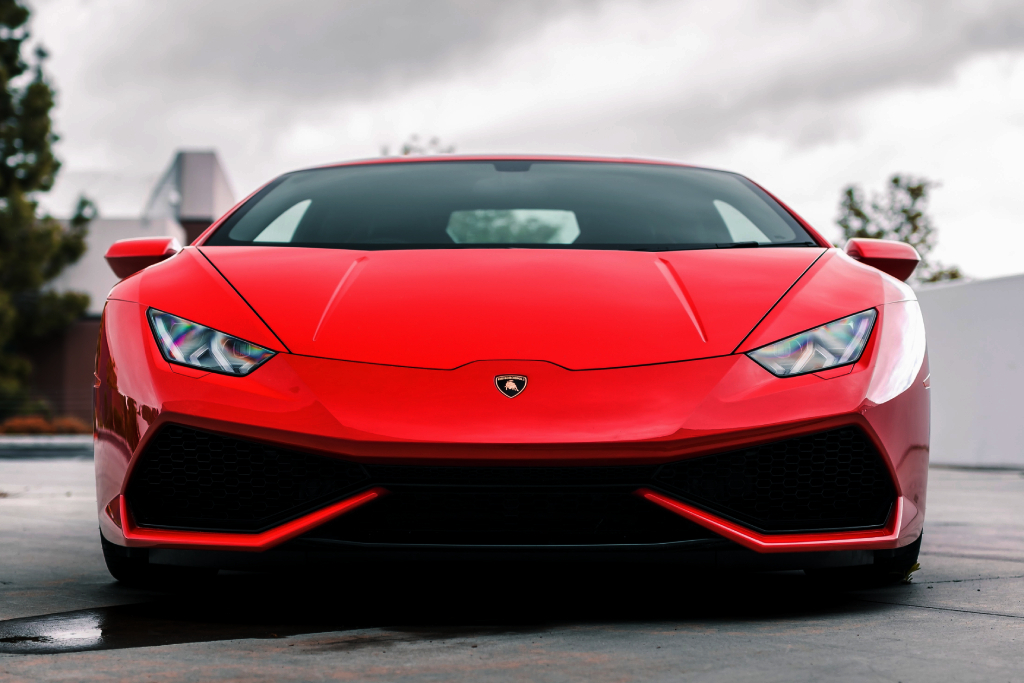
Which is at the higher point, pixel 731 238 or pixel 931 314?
pixel 731 238

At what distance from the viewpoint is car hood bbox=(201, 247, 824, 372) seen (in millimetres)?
2422

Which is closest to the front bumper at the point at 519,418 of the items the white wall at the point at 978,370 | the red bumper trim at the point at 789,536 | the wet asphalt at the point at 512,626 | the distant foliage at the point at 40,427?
the red bumper trim at the point at 789,536

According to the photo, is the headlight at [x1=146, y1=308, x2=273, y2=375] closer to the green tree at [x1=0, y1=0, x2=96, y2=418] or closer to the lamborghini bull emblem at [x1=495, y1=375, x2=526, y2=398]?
the lamborghini bull emblem at [x1=495, y1=375, x2=526, y2=398]

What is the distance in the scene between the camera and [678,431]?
2295 millimetres

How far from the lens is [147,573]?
2.77m

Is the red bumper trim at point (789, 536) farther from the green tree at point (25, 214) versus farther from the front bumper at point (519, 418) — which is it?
the green tree at point (25, 214)

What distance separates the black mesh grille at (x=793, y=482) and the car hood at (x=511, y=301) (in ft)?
0.82

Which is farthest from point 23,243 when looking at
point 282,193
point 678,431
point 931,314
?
point 678,431

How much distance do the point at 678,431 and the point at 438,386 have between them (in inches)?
20.2

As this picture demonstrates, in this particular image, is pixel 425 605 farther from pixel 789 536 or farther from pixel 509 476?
pixel 789 536

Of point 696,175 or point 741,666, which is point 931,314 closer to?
point 696,175

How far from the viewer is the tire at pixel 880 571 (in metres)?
2.57

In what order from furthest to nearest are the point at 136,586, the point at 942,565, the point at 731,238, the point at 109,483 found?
1. the point at 942,565
2. the point at 731,238
3. the point at 136,586
4. the point at 109,483

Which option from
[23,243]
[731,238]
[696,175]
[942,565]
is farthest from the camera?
[23,243]
